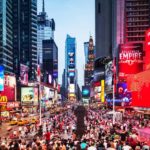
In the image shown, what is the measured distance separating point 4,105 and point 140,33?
288ft

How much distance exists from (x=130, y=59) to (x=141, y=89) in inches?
1694

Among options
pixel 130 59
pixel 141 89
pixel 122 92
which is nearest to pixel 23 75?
pixel 130 59

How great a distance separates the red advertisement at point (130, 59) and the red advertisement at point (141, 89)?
29.4m

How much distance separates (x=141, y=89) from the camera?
218 ft

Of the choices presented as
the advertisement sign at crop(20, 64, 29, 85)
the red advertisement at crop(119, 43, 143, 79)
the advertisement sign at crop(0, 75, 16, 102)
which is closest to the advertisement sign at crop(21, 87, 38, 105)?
the advertisement sign at crop(20, 64, 29, 85)

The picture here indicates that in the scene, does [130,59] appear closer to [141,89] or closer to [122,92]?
[122,92]

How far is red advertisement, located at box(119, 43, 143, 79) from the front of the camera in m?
105

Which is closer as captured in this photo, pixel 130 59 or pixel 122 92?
pixel 122 92

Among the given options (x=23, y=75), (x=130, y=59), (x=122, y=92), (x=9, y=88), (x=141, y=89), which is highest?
(x=130, y=59)

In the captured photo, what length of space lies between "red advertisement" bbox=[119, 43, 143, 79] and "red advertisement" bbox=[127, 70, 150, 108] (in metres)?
29.4

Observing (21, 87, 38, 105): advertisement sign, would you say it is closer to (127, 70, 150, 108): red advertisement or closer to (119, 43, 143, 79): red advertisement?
(119, 43, 143, 79): red advertisement

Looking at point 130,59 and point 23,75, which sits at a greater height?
point 130,59

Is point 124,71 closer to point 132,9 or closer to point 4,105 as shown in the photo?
point 4,105

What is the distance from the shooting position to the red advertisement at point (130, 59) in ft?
344
